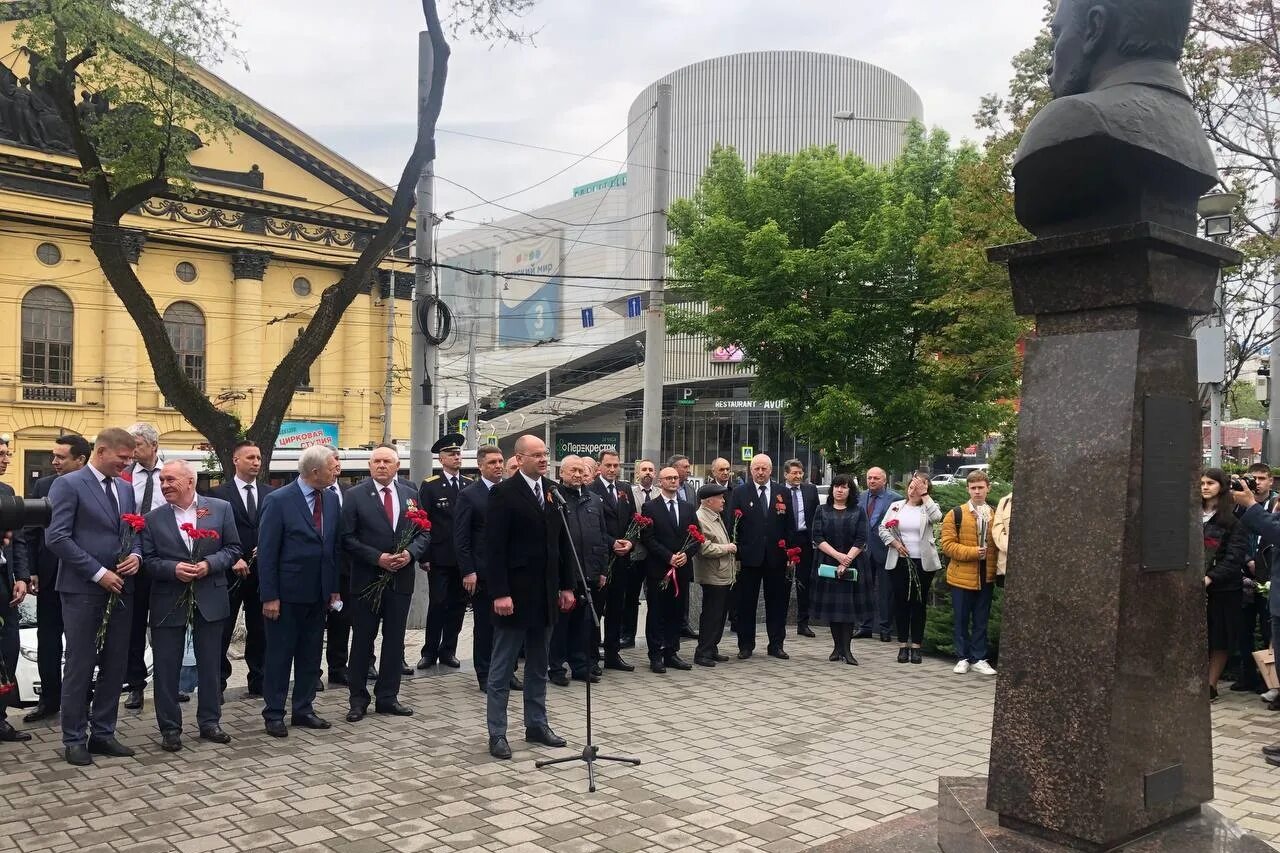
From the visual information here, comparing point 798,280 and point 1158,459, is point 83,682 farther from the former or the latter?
point 798,280

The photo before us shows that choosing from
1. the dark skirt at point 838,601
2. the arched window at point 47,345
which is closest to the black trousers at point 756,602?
the dark skirt at point 838,601

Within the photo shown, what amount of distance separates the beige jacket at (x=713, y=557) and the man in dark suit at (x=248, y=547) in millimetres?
4103

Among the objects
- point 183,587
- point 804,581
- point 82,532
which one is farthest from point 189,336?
point 82,532

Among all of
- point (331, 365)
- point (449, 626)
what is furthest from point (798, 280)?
point (331, 365)

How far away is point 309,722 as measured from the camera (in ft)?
25.8

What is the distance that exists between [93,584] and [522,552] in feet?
8.85

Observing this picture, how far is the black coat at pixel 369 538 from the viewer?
8320 mm

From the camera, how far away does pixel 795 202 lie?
28219 mm

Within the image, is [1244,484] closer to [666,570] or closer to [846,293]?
[666,570]

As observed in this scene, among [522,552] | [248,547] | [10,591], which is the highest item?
[522,552]

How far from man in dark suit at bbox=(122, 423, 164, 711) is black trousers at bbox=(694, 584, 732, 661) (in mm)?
5036

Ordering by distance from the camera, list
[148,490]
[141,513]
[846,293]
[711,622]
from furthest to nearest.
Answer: [846,293], [711,622], [148,490], [141,513]

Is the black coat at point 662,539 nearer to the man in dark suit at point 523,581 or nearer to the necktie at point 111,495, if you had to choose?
the man in dark suit at point 523,581

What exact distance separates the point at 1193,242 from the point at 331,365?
43.8m
